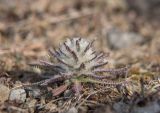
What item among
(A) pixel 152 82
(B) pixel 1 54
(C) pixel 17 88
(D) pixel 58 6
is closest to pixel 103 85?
(A) pixel 152 82

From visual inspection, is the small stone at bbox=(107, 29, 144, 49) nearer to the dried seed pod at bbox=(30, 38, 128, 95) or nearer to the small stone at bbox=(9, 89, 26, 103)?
the dried seed pod at bbox=(30, 38, 128, 95)

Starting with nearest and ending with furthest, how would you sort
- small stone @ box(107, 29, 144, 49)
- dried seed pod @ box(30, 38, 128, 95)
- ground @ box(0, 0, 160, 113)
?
1. ground @ box(0, 0, 160, 113)
2. dried seed pod @ box(30, 38, 128, 95)
3. small stone @ box(107, 29, 144, 49)

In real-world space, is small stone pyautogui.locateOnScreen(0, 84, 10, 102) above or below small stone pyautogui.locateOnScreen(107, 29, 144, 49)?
below

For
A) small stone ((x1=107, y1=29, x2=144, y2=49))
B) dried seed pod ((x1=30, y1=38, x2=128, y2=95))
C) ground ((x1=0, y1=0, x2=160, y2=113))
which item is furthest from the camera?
small stone ((x1=107, y1=29, x2=144, y2=49))

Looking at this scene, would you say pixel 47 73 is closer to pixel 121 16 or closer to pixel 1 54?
pixel 1 54

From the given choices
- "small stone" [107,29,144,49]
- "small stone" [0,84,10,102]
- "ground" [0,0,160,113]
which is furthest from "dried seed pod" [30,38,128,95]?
"small stone" [107,29,144,49]

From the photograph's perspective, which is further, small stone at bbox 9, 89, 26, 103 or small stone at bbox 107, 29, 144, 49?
small stone at bbox 107, 29, 144, 49
